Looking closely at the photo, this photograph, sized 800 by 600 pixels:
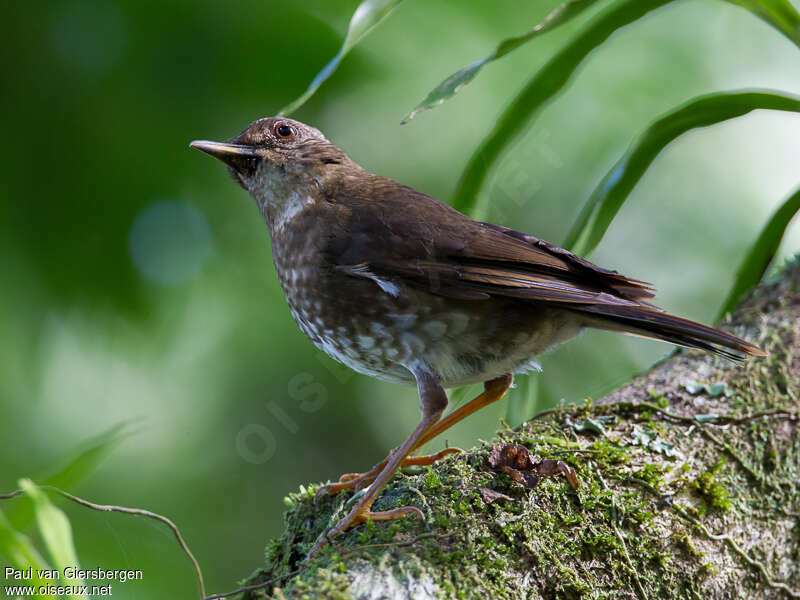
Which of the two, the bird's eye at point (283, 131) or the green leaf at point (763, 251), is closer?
the bird's eye at point (283, 131)

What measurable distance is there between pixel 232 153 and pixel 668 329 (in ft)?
5.45

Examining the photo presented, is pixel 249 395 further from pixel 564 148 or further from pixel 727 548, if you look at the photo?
pixel 727 548

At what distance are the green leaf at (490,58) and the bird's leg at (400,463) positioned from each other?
86 cm

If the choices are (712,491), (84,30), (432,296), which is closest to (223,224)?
(84,30)

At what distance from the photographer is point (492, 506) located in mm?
1849

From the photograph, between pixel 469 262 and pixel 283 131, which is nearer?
pixel 469 262

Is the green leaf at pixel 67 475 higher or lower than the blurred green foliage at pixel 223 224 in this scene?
lower

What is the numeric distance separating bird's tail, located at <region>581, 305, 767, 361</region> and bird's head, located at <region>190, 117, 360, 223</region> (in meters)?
1.14

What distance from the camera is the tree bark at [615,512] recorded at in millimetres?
1647

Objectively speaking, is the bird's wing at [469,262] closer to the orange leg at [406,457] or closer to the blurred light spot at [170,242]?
the orange leg at [406,457]

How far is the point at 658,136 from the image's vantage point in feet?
9.52

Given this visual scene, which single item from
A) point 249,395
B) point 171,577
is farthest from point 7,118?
point 171,577

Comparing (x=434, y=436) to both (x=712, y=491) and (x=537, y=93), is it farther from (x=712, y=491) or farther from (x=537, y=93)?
(x=537, y=93)

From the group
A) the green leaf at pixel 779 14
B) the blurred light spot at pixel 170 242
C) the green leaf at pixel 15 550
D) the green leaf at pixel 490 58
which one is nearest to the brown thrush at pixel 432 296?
the green leaf at pixel 490 58
